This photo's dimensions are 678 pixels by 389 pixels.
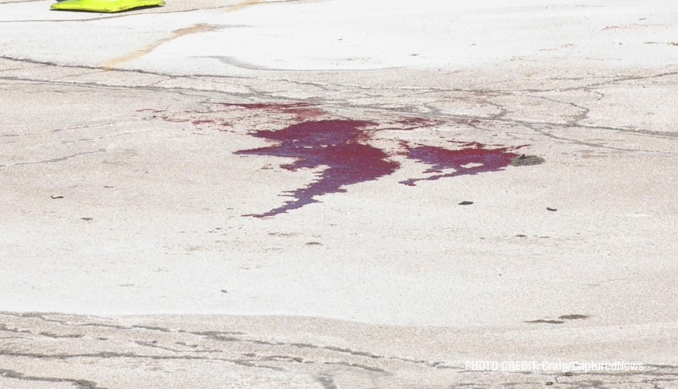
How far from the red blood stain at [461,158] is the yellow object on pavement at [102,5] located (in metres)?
9.64

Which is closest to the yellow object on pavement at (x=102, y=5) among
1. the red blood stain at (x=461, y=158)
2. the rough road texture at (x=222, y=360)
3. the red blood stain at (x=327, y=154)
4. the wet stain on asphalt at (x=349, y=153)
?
Answer: the wet stain on asphalt at (x=349, y=153)

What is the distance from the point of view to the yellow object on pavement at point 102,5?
17703 mm

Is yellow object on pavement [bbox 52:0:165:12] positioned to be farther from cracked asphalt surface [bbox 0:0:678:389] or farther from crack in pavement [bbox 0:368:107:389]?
crack in pavement [bbox 0:368:107:389]

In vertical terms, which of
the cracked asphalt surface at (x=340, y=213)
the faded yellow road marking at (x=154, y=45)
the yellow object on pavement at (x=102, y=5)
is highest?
the yellow object on pavement at (x=102, y=5)

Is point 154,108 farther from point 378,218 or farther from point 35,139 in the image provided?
point 378,218

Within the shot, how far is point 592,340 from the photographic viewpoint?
5.23m

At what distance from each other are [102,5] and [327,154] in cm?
982

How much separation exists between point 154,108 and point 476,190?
3946 millimetres

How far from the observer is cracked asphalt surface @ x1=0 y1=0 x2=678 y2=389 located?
5.15m

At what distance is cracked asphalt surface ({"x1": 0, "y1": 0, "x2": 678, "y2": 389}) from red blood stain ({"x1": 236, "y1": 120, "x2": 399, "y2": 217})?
0.03 m

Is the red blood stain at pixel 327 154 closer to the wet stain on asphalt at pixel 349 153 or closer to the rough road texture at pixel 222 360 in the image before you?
the wet stain on asphalt at pixel 349 153

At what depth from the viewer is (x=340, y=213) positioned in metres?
7.38

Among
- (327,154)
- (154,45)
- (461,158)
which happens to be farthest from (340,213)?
(154,45)

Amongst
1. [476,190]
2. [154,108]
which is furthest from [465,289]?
[154,108]
